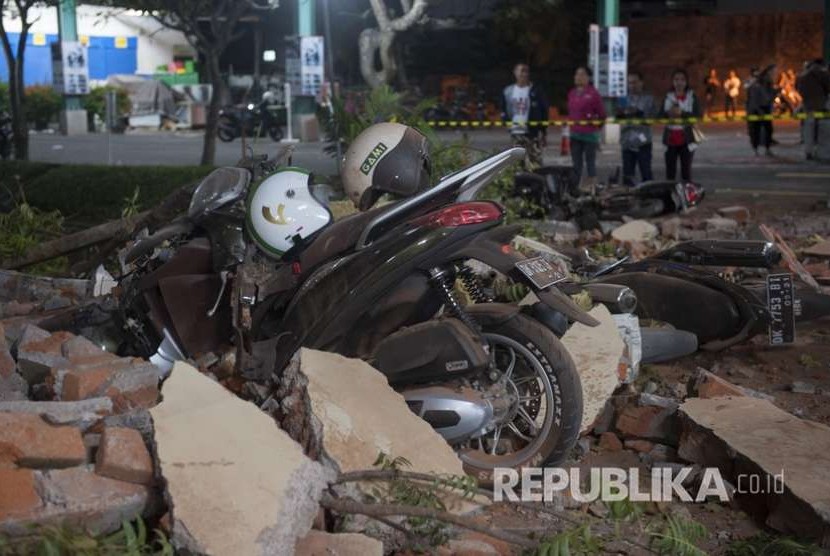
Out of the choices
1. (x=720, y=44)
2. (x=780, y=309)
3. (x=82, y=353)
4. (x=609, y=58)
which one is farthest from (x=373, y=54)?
(x=82, y=353)

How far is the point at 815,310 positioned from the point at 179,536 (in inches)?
179

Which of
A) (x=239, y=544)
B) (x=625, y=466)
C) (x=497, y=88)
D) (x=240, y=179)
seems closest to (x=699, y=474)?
(x=625, y=466)

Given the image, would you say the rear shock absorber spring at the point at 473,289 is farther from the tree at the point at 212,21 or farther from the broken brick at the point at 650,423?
the tree at the point at 212,21

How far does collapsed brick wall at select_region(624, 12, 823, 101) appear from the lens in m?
38.8

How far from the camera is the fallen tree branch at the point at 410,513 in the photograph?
13.1 ft

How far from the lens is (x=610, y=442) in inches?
211

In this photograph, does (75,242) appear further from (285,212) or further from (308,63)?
(308,63)

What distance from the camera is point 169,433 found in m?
4.04

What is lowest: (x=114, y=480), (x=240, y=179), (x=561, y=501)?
(x=561, y=501)

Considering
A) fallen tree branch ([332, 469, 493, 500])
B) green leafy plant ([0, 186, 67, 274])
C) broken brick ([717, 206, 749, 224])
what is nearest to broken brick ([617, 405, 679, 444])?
fallen tree branch ([332, 469, 493, 500])

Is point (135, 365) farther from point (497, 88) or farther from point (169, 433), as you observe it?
point (497, 88)

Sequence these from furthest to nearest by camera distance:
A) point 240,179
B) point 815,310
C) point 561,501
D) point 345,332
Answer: point 815,310
point 240,179
point 345,332
point 561,501

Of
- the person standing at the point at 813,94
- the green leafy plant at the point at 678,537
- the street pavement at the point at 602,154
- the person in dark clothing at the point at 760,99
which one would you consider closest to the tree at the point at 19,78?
the street pavement at the point at 602,154

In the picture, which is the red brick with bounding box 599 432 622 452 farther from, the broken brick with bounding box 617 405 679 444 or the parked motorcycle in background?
the parked motorcycle in background
